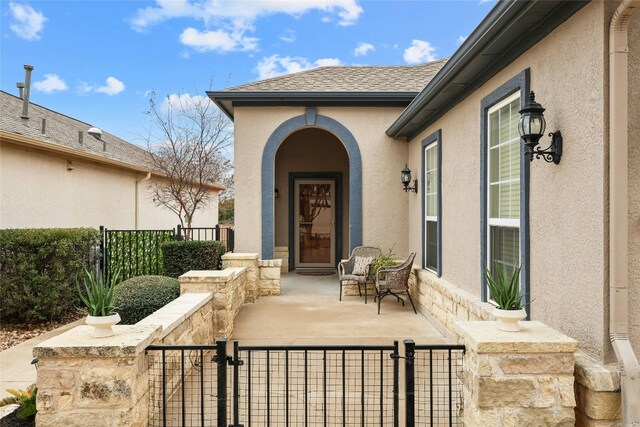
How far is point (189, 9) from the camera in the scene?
395 inches

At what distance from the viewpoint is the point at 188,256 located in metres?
7.75

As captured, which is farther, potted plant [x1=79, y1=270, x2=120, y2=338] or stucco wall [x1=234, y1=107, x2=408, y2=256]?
stucco wall [x1=234, y1=107, x2=408, y2=256]

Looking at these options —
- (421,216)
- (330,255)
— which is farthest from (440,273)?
(330,255)

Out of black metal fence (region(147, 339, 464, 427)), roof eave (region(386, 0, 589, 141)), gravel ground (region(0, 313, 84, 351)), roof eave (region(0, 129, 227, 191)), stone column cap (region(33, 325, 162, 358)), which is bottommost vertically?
gravel ground (region(0, 313, 84, 351))

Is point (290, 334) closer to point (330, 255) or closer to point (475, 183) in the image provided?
point (475, 183)

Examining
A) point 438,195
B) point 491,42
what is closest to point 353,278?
point 438,195

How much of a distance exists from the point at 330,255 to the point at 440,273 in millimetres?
5378

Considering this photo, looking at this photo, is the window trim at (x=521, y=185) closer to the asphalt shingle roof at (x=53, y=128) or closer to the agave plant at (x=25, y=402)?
the agave plant at (x=25, y=402)

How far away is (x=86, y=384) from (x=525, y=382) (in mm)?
2670

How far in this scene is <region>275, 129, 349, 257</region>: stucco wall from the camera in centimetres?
1106

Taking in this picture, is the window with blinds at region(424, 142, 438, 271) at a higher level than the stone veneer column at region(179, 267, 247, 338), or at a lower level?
higher

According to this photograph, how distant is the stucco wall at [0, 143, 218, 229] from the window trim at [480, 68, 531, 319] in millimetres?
7664

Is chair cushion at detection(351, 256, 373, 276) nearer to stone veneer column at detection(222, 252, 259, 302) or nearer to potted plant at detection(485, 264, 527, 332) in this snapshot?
stone veneer column at detection(222, 252, 259, 302)

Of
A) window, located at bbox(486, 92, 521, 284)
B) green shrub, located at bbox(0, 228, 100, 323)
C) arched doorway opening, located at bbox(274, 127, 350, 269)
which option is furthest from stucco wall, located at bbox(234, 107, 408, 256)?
window, located at bbox(486, 92, 521, 284)
